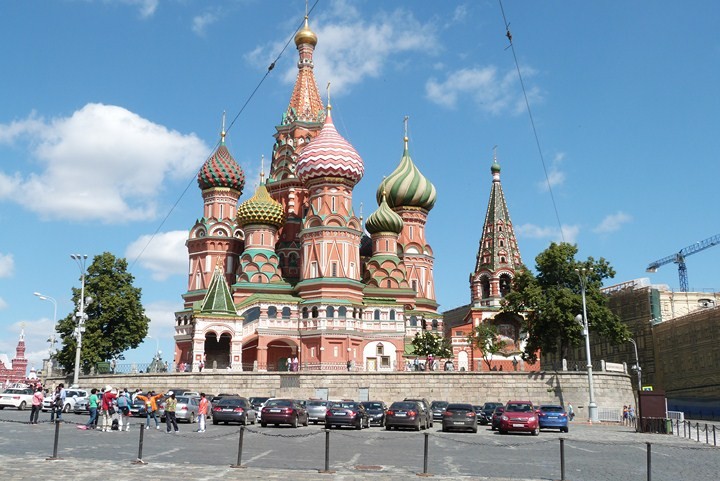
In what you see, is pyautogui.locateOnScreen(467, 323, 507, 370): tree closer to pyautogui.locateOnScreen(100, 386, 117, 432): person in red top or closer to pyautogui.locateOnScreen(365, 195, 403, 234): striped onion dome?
pyautogui.locateOnScreen(365, 195, 403, 234): striped onion dome

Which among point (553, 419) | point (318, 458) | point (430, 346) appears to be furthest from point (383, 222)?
point (318, 458)

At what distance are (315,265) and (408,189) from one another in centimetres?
1606

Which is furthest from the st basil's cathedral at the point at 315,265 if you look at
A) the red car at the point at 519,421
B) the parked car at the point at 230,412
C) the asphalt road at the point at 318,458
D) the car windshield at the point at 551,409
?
the asphalt road at the point at 318,458

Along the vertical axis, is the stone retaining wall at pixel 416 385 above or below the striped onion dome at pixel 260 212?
below

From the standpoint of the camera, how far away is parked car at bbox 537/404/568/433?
100.0ft

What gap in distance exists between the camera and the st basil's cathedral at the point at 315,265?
53.7 m

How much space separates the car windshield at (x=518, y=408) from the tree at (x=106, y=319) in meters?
31.4

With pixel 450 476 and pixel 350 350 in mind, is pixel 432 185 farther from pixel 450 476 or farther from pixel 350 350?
pixel 450 476

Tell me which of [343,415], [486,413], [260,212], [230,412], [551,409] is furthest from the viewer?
[260,212]

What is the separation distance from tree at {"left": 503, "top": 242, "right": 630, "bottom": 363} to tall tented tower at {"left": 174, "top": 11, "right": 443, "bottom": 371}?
1020cm

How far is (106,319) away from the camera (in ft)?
168

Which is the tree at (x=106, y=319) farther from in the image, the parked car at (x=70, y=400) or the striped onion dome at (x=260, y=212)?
the parked car at (x=70, y=400)

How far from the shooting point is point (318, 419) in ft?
106

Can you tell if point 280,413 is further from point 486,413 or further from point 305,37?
point 305,37
